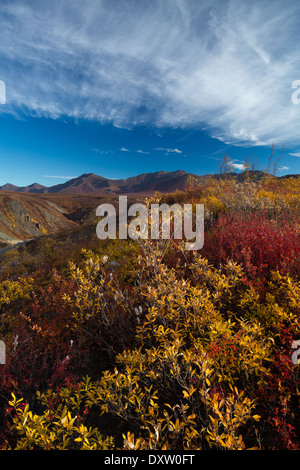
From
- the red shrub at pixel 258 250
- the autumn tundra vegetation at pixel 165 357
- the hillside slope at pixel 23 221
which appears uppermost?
the hillside slope at pixel 23 221

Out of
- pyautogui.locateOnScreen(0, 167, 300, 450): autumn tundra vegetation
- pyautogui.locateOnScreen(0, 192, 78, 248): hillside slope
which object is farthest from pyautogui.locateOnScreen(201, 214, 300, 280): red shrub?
pyautogui.locateOnScreen(0, 192, 78, 248): hillside slope

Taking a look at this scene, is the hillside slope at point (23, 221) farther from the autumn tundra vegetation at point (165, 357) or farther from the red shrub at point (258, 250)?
the red shrub at point (258, 250)

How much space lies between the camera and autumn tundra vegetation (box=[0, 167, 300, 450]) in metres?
1.64

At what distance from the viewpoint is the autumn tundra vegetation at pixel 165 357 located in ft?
5.37

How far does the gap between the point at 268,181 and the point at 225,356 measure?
12884 mm

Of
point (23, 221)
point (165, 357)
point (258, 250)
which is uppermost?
point (23, 221)

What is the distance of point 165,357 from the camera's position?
1955mm

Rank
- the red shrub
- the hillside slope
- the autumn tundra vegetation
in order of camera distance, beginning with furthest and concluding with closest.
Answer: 1. the hillside slope
2. the red shrub
3. the autumn tundra vegetation

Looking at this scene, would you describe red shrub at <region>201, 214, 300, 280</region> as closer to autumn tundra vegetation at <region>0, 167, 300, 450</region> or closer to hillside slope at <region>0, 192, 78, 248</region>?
autumn tundra vegetation at <region>0, 167, 300, 450</region>

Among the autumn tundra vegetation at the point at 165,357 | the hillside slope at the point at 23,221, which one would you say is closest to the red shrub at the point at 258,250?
the autumn tundra vegetation at the point at 165,357

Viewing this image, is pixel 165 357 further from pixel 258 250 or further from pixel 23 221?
pixel 23 221

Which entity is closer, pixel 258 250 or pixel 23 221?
pixel 258 250

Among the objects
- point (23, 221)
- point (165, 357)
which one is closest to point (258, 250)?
point (165, 357)
